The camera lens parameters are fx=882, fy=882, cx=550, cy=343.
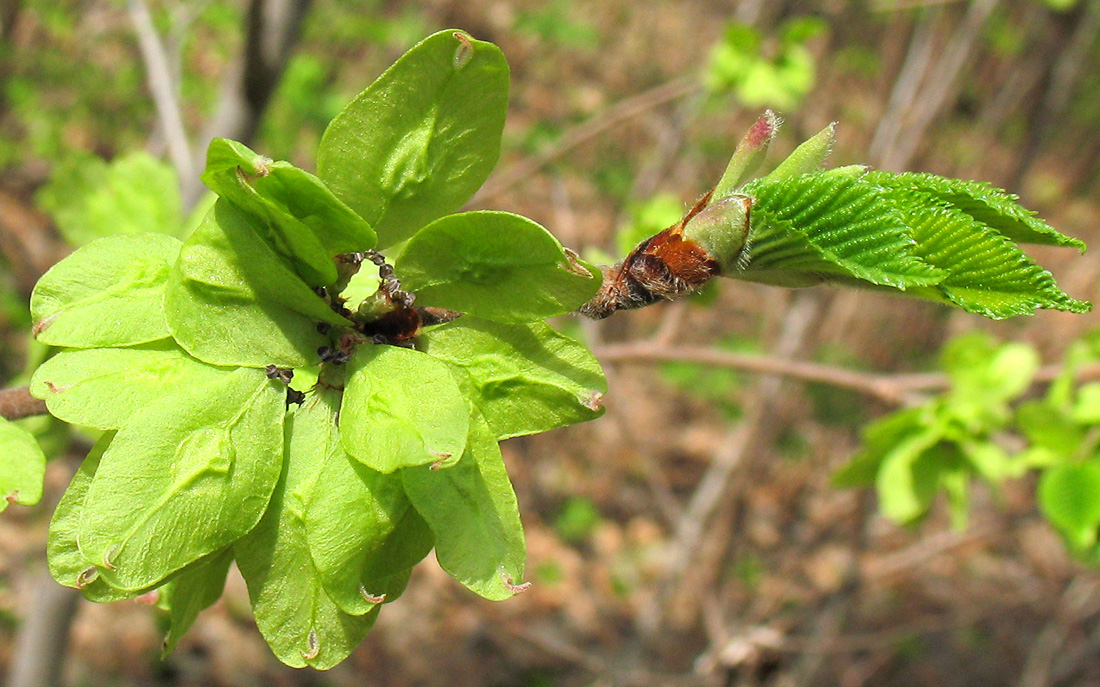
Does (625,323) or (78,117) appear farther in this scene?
(625,323)

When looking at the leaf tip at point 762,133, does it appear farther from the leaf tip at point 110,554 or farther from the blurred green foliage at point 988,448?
the blurred green foliage at point 988,448

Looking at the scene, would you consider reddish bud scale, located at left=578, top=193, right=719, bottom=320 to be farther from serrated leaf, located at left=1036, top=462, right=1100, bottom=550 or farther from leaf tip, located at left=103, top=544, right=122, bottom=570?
serrated leaf, located at left=1036, top=462, right=1100, bottom=550

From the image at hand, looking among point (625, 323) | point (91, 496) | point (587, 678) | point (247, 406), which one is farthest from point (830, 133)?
point (625, 323)

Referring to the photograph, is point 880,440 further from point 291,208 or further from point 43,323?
point 43,323

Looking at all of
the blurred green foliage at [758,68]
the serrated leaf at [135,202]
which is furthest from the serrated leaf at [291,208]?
the blurred green foliage at [758,68]

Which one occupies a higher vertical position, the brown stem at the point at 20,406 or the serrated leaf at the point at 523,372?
the serrated leaf at the point at 523,372

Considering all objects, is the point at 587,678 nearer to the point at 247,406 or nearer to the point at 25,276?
the point at 25,276

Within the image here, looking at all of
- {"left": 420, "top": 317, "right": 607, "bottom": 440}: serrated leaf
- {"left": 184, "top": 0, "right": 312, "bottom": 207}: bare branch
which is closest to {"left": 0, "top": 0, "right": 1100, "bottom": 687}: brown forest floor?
{"left": 184, "top": 0, "right": 312, "bottom": 207}: bare branch
